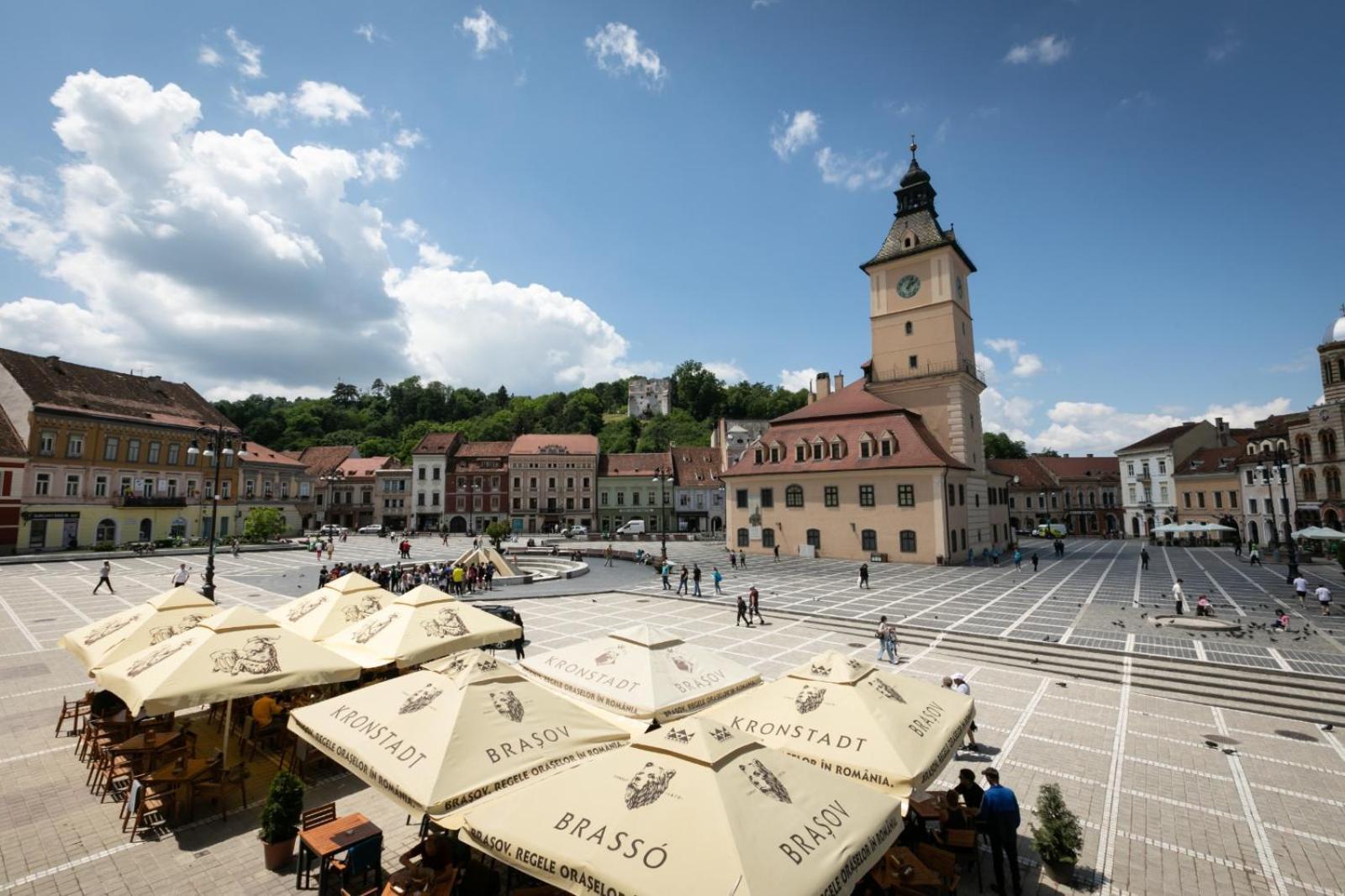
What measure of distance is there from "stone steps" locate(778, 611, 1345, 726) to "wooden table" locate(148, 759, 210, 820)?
1561 cm

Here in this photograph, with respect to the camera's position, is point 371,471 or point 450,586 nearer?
point 450,586

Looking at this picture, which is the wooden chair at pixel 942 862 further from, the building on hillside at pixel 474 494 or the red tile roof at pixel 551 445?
the building on hillside at pixel 474 494

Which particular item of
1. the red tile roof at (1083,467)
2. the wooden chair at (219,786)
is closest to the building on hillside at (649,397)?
the red tile roof at (1083,467)

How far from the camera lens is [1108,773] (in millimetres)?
9195

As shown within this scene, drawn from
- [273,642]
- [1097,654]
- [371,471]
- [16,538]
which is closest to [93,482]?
[16,538]

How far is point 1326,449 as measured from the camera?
144ft

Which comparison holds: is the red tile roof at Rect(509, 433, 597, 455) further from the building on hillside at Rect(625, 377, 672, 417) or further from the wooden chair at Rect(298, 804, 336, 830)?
the wooden chair at Rect(298, 804, 336, 830)

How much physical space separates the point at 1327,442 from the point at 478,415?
118086 mm

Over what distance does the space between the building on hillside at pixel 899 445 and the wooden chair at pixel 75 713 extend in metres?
36.1

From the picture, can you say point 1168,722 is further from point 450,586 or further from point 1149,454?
point 1149,454

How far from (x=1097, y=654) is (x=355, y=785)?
17.3 m

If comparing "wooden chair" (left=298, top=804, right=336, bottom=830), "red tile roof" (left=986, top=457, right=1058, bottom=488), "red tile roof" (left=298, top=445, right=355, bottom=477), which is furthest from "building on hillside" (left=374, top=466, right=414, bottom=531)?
"red tile roof" (left=986, top=457, right=1058, bottom=488)

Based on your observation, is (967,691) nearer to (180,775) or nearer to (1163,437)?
(180,775)

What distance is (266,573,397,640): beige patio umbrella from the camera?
11805mm
